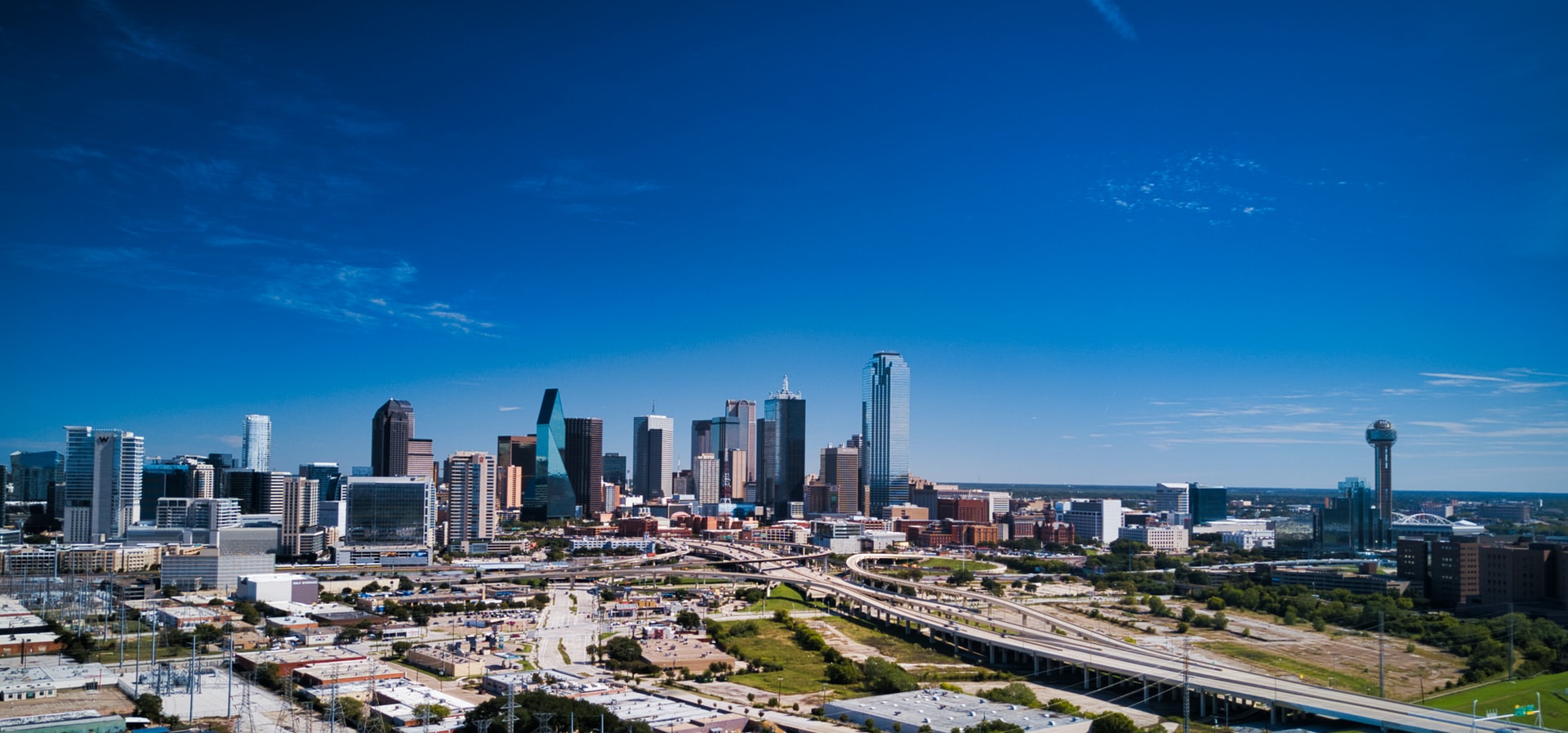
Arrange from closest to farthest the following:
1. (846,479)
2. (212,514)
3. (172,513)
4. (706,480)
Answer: (212,514)
(172,513)
(846,479)
(706,480)

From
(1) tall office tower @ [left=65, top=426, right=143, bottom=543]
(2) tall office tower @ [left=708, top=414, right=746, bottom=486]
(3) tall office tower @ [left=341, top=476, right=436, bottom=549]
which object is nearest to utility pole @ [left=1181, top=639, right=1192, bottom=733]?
(3) tall office tower @ [left=341, top=476, right=436, bottom=549]

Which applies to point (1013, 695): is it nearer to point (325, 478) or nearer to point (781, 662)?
point (781, 662)

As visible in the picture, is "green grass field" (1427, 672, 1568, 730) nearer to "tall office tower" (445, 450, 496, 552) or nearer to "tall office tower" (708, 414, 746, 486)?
"tall office tower" (445, 450, 496, 552)

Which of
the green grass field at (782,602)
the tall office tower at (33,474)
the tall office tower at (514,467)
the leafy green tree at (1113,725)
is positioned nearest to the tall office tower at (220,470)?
the tall office tower at (33,474)

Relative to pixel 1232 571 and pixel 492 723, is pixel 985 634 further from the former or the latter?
pixel 1232 571

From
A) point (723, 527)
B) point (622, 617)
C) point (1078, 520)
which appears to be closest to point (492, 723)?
point (622, 617)

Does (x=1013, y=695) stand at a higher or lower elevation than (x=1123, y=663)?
lower

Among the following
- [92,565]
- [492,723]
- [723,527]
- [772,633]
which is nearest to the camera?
[492,723]

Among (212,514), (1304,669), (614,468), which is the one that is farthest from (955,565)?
(614,468)
